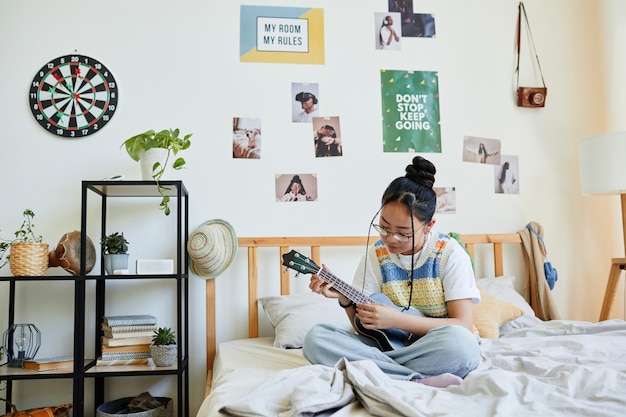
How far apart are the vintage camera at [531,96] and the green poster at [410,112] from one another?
40cm

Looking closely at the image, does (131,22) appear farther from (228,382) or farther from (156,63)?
(228,382)

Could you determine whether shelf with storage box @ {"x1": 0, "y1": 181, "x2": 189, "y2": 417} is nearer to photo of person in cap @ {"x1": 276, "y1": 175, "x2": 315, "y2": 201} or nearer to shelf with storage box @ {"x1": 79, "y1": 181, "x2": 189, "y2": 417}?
shelf with storage box @ {"x1": 79, "y1": 181, "x2": 189, "y2": 417}

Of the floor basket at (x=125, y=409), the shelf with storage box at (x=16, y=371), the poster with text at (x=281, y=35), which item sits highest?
the poster with text at (x=281, y=35)

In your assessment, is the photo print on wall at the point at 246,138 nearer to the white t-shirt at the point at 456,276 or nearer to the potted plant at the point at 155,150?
the potted plant at the point at 155,150

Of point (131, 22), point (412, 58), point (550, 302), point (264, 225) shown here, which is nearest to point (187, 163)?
point (264, 225)

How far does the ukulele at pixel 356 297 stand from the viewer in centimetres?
173

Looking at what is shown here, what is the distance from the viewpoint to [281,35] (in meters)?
2.77

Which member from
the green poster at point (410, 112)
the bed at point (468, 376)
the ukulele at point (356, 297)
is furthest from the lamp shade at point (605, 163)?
the ukulele at point (356, 297)

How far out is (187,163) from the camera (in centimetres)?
265

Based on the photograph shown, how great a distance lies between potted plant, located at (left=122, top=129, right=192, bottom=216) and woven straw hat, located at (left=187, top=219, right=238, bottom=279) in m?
0.18

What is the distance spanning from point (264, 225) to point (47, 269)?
0.86 meters

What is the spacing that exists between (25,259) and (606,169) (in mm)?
2264

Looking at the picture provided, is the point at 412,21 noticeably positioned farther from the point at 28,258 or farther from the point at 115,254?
the point at 28,258

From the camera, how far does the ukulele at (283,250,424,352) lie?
173cm
